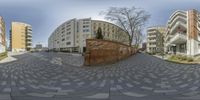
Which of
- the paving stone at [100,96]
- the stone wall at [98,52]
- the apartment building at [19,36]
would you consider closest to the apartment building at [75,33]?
the apartment building at [19,36]

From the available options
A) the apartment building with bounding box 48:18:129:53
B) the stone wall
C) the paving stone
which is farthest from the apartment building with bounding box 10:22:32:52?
the paving stone

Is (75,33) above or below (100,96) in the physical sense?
above

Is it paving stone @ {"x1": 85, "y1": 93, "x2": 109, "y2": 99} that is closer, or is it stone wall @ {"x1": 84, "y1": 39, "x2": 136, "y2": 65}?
paving stone @ {"x1": 85, "y1": 93, "x2": 109, "y2": 99}

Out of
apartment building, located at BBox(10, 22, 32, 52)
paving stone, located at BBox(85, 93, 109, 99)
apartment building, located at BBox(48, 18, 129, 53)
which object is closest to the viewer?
paving stone, located at BBox(85, 93, 109, 99)

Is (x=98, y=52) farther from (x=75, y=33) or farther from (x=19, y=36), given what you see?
(x=19, y=36)

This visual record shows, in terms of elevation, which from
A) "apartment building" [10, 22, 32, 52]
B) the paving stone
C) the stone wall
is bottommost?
the paving stone

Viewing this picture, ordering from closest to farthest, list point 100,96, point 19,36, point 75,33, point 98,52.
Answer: point 100,96, point 98,52, point 75,33, point 19,36

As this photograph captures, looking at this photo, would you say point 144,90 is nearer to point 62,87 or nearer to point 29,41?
point 62,87

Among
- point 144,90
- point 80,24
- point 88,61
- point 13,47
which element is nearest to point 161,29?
point 80,24

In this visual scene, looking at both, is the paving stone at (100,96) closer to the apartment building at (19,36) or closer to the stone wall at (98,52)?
the stone wall at (98,52)

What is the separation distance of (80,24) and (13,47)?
3501cm

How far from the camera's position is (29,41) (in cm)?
10419

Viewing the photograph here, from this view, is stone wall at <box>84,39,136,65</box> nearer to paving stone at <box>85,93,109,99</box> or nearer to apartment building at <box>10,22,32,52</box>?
paving stone at <box>85,93,109,99</box>

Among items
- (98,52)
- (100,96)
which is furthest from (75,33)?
(100,96)
